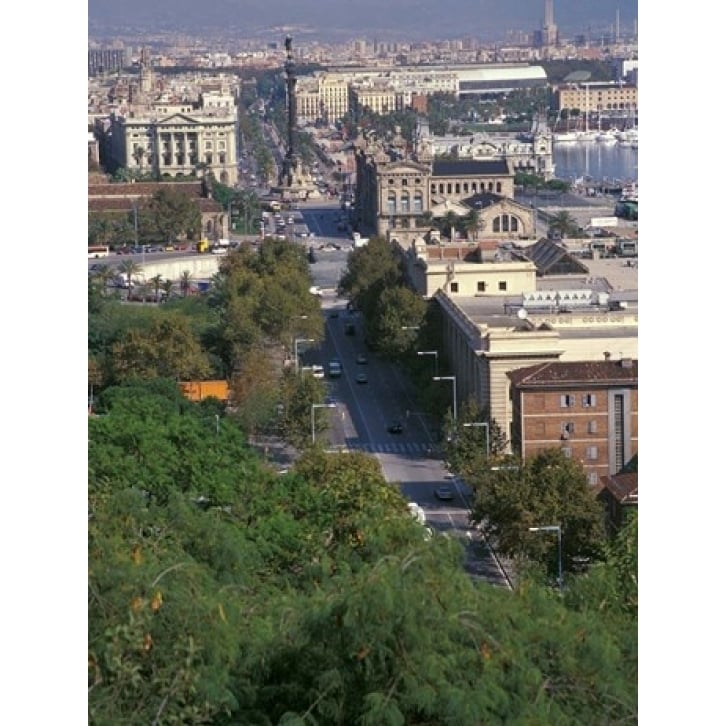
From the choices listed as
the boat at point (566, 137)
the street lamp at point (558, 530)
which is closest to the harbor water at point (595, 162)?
the boat at point (566, 137)

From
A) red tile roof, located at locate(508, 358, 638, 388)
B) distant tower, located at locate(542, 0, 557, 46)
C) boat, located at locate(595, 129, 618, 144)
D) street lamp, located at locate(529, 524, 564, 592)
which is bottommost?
street lamp, located at locate(529, 524, 564, 592)

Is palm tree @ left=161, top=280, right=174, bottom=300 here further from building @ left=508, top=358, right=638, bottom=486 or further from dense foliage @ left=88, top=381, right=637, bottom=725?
dense foliage @ left=88, top=381, right=637, bottom=725

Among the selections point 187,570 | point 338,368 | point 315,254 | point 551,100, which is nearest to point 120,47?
point 551,100

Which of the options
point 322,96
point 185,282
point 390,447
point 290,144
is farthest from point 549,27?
point 390,447

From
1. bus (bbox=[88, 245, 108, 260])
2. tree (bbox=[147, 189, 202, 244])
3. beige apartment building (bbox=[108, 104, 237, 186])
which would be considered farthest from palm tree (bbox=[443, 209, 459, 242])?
beige apartment building (bbox=[108, 104, 237, 186])

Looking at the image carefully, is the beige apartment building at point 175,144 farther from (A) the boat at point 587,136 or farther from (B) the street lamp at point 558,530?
(B) the street lamp at point 558,530

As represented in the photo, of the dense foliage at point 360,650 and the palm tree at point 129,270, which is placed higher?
the palm tree at point 129,270

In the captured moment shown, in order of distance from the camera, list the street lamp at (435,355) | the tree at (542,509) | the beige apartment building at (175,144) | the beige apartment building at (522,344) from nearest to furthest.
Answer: the tree at (542,509) < the beige apartment building at (522,344) < the street lamp at (435,355) < the beige apartment building at (175,144)
